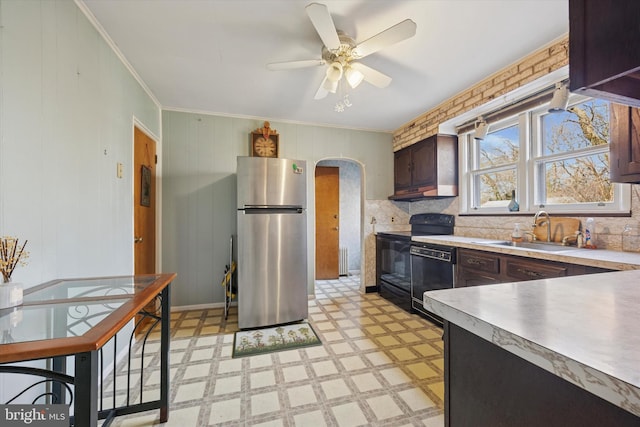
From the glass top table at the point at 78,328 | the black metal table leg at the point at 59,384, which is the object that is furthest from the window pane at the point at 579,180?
the black metal table leg at the point at 59,384

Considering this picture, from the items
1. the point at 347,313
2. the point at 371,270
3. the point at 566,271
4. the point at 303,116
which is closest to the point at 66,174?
the point at 303,116

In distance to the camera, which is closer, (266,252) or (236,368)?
(236,368)

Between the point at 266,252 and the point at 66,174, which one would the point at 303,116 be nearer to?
the point at 266,252

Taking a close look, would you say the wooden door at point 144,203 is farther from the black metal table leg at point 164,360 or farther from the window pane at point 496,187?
the window pane at point 496,187

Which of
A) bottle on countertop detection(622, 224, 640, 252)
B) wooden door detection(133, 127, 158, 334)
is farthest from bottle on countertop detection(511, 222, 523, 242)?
wooden door detection(133, 127, 158, 334)

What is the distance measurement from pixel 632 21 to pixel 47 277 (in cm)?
221

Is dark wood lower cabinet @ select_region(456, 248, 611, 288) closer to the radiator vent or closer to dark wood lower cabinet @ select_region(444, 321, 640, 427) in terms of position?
dark wood lower cabinet @ select_region(444, 321, 640, 427)

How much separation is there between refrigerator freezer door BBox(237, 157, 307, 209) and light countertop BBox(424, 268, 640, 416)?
2.19 meters

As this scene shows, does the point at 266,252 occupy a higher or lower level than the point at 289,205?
lower

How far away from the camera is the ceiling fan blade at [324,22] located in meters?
1.40

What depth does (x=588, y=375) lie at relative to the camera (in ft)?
1.28

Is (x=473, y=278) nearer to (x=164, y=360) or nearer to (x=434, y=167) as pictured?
(x=434, y=167)

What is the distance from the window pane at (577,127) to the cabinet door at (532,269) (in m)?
1.16

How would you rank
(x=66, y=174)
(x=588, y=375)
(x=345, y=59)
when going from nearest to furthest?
(x=588, y=375) < (x=66, y=174) < (x=345, y=59)
